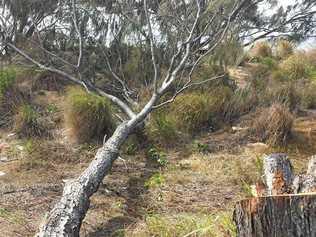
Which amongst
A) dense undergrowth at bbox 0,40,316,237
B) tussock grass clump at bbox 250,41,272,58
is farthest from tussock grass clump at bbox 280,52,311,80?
tussock grass clump at bbox 250,41,272,58

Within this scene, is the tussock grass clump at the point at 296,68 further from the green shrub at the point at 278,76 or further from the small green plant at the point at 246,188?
the small green plant at the point at 246,188

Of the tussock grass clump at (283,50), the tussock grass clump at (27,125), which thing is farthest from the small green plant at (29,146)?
the tussock grass clump at (283,50)

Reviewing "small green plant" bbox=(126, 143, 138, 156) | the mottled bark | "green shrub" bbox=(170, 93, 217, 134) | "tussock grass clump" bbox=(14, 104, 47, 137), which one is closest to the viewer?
the mottled bark

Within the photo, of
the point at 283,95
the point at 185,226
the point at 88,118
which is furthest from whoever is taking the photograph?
the point at 283,95

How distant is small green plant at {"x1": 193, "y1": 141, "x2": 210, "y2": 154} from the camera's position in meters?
6.72

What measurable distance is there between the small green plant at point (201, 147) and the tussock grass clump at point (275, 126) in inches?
28.8

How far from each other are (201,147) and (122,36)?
288cm

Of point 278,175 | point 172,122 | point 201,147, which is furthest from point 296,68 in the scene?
point 278,175

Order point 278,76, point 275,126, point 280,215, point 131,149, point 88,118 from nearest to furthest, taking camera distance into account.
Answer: point 280,215
point 131,149
point 275,126
point 88,118
point 278,76

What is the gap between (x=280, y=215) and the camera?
101 inches

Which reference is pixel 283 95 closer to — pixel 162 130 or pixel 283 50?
pixel 162 130

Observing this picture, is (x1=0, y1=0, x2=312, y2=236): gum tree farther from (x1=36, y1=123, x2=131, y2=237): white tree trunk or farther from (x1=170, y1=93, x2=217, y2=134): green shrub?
(x1=36, y1=123, x2=131, y2=237): white tree trunk

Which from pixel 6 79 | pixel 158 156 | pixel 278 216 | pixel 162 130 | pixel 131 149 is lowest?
pixel 278 216

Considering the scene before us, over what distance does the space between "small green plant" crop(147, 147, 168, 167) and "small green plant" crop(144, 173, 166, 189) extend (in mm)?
537
